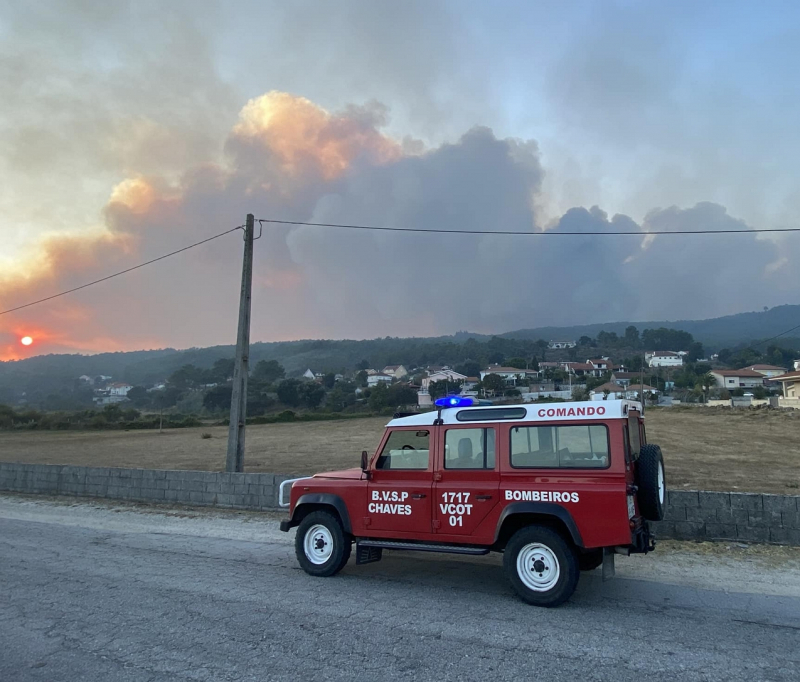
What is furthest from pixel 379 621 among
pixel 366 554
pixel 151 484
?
pixel 151 484

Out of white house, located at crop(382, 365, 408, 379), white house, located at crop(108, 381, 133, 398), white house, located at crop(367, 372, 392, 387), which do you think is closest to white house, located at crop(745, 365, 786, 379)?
white house, located at crop(382, 365, 408, 379)

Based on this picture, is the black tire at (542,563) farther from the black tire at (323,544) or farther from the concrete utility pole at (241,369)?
the concrete utility pole at (241,369)

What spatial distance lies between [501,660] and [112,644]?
11.4 feet

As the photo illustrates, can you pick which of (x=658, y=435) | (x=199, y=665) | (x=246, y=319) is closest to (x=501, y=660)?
(x=199, y=665)

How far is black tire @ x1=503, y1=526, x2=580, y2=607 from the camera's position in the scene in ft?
19.9

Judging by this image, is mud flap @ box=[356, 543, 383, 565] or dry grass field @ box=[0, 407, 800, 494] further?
dry grass field @ box=[0, 407, 800, 494]

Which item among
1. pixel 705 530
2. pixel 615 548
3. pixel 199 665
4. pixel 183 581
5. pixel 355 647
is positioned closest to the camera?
pixel 199 665

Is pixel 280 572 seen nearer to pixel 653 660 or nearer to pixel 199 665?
pixel 199 665

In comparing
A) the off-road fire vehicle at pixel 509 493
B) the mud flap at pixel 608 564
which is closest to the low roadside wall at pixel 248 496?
the off-road fire vehicle at pixel 509 493

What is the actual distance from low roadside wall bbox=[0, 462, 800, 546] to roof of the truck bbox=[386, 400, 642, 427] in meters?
3.51

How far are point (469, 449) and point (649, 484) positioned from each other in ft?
6.57

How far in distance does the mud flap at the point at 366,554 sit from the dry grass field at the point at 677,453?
10198 mm

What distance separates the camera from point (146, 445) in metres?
40.4

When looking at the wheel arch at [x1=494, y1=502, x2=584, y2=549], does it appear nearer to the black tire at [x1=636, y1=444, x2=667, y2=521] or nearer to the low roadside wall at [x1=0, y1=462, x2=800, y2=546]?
the black tire at [x1=636, y1=444, x2=667, y2=521]
